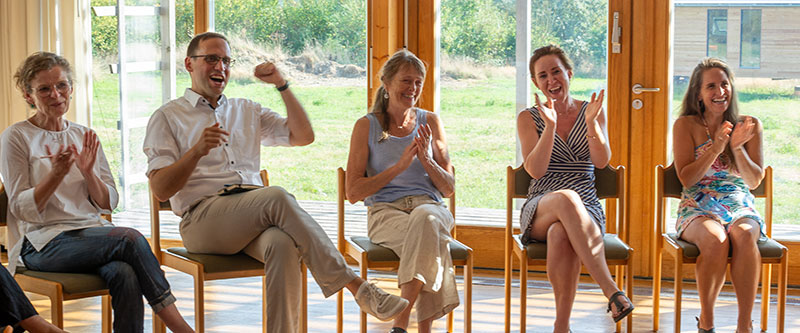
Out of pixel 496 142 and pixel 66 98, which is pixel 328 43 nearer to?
pixel 496 142

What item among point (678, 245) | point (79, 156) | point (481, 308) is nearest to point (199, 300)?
point (79, 156)

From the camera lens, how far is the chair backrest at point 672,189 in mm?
3764

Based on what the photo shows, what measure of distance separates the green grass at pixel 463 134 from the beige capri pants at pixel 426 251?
1.18 metres

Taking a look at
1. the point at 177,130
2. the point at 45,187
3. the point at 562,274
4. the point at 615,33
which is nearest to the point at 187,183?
the point at 177,130

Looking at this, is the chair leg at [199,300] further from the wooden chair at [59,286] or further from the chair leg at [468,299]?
the chair leg at [468,299]

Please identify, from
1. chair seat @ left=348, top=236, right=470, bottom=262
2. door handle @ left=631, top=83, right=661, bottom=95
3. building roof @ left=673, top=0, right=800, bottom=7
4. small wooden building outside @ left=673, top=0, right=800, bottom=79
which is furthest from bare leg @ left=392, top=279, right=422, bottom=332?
building roof @ left=673, top=0, right=800, bottom=7

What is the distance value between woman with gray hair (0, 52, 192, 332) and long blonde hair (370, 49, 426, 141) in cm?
105

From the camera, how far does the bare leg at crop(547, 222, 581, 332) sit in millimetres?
3479

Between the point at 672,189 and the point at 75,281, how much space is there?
230cm

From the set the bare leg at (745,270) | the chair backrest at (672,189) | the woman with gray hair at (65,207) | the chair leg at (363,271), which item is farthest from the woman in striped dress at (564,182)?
the woman with gray hair at (65,207)

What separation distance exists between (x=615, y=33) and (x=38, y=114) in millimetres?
2589

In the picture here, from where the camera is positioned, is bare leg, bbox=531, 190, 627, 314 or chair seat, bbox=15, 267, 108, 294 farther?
bare leg, bbox=531, 190, 627, 314

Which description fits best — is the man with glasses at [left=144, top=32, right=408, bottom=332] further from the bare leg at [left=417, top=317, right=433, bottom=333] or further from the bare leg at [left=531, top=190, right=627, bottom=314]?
the bare leg at [left=531, top=190, right=627, bottom=314]

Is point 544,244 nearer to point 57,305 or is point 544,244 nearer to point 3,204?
point 57,305
